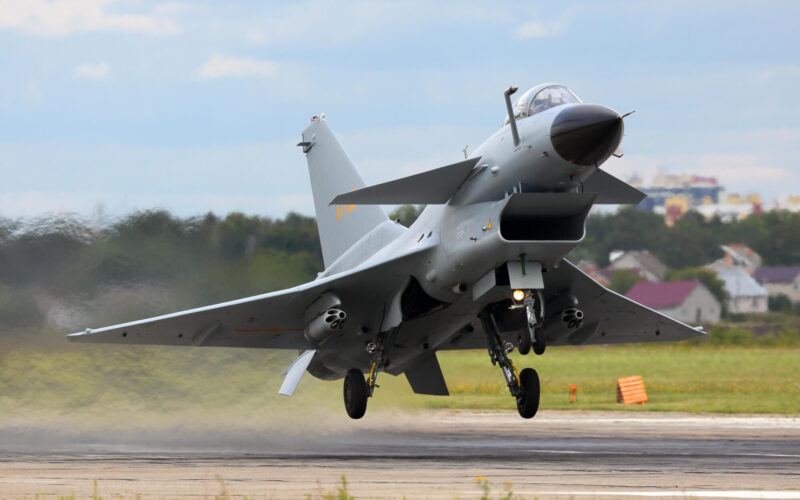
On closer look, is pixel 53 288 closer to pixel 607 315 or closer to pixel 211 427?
pixel 211 427

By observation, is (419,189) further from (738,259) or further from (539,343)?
(738,259)

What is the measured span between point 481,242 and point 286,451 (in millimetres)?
5038

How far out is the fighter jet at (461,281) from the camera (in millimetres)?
14008

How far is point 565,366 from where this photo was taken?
128ft

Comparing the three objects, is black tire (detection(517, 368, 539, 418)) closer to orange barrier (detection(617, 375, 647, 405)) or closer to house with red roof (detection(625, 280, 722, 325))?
orange barrier (detection(617, 375, 647, 405))

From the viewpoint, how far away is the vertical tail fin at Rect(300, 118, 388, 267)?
19.3 meters

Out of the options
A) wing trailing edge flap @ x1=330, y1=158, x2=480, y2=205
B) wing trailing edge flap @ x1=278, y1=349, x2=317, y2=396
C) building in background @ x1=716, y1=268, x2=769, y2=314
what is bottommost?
building in background @ x1=716, y1=268, x2=769, y2=314

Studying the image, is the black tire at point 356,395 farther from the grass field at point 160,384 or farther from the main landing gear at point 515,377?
the grass field at point 160,384

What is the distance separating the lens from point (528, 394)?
620 inches

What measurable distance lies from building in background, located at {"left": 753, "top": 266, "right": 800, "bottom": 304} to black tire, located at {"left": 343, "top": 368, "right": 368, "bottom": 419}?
35.8m

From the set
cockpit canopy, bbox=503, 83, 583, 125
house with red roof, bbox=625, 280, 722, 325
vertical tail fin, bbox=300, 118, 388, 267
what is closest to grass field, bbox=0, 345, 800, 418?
vertical tail fin, bbox=300, 118, 388, 267

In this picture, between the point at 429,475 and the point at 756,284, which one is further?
the point at 756,284

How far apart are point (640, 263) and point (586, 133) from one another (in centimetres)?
3678

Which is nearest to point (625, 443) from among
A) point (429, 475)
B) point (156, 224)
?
point (429, 475)
